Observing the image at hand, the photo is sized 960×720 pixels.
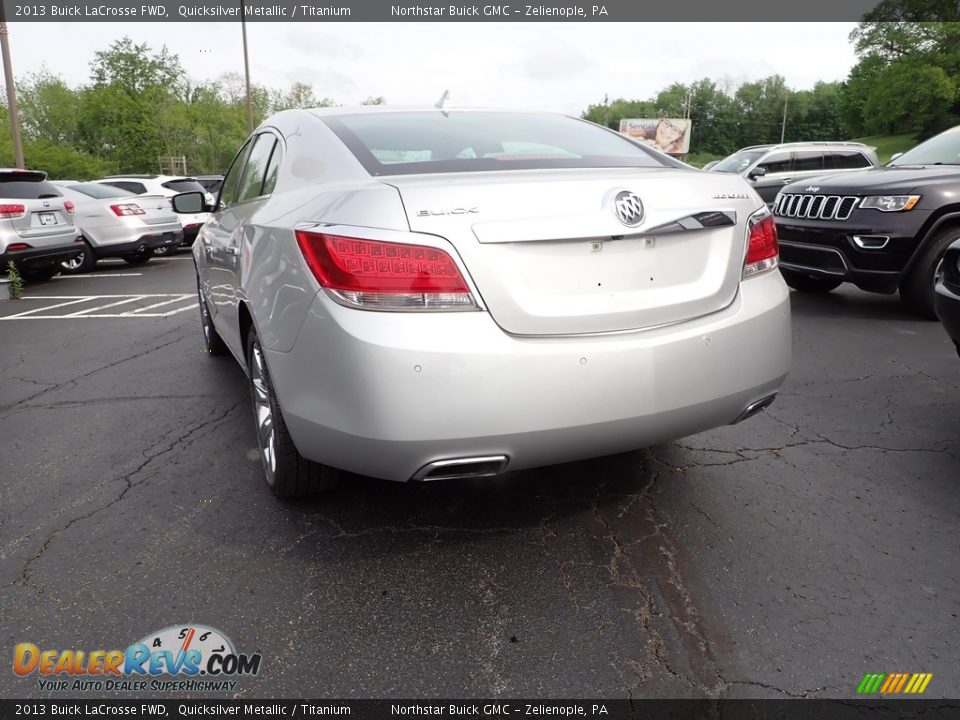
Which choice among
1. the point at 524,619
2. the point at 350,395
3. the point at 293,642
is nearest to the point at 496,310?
the point at 350,395

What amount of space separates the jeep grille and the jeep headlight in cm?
11

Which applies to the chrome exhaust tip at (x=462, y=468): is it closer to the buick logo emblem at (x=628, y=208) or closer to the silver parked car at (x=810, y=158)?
the buick logo emblem at (x=628, y=208)

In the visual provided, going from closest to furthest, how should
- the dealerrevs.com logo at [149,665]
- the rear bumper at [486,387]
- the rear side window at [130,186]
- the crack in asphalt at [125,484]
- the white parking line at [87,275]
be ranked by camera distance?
the dealerrevs.com logo at [149,665] → the rear bumper at [486,387] → the crack in asphalt at [125,484] → the white parking line at [87,275] → the rear side window at [130,186]

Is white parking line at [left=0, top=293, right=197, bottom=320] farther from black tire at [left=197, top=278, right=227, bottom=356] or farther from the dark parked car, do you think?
the dark parked car

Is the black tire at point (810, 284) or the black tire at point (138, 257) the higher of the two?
the black tire at point (810, 284)

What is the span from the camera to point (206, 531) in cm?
288

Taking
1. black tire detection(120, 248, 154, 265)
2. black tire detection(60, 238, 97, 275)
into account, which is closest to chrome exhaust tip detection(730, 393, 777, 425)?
black tire detection(60, 238, 97, 275)

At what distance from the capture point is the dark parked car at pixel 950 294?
3570mm

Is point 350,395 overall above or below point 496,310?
below

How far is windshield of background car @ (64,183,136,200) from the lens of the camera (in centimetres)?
1222

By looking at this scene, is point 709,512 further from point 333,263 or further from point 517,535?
point 333,263

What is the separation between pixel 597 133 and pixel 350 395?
186 cm

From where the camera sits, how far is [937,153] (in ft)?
23.2

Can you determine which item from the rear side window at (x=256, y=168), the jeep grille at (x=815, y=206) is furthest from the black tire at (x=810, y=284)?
the rear side window at (x=256, y=168)
